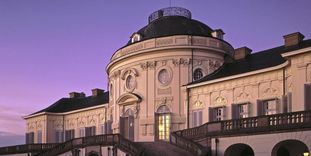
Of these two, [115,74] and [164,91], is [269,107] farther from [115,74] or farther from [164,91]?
[115,74]

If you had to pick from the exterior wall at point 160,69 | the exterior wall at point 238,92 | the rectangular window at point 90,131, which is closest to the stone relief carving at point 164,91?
the exterior wall at point 160,69

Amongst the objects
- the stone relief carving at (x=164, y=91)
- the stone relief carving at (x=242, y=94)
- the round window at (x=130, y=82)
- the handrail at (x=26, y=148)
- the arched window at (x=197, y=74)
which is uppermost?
the arched window at (x=197, y=74)

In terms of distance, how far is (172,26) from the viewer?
40.0 meters

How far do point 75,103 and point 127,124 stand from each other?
66.4ft

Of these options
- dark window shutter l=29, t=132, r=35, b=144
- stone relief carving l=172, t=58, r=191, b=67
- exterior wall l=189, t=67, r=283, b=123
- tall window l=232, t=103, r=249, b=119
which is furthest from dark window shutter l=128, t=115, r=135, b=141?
dark window shutter l=29, t=132, r=35, b=144

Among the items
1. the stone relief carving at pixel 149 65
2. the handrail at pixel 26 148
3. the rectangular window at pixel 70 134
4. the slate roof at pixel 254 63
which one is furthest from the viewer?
the rectangular window at pixel 70 134

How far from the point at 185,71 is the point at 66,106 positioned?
2521cm

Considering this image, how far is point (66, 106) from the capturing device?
58.8m

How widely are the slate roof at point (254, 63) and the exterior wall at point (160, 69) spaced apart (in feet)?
3.76

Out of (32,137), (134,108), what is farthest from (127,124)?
(32,137)

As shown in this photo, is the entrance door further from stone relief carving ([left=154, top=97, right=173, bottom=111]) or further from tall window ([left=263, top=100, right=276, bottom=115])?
tall window ([left=263, top=100, right=276, bottom=115])

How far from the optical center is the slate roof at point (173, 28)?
39241mm

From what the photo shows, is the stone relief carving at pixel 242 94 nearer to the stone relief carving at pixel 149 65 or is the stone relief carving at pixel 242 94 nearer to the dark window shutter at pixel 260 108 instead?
the dark window shutter at pixel 260 108

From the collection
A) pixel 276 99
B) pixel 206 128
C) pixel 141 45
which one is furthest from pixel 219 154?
pixel 141 45
